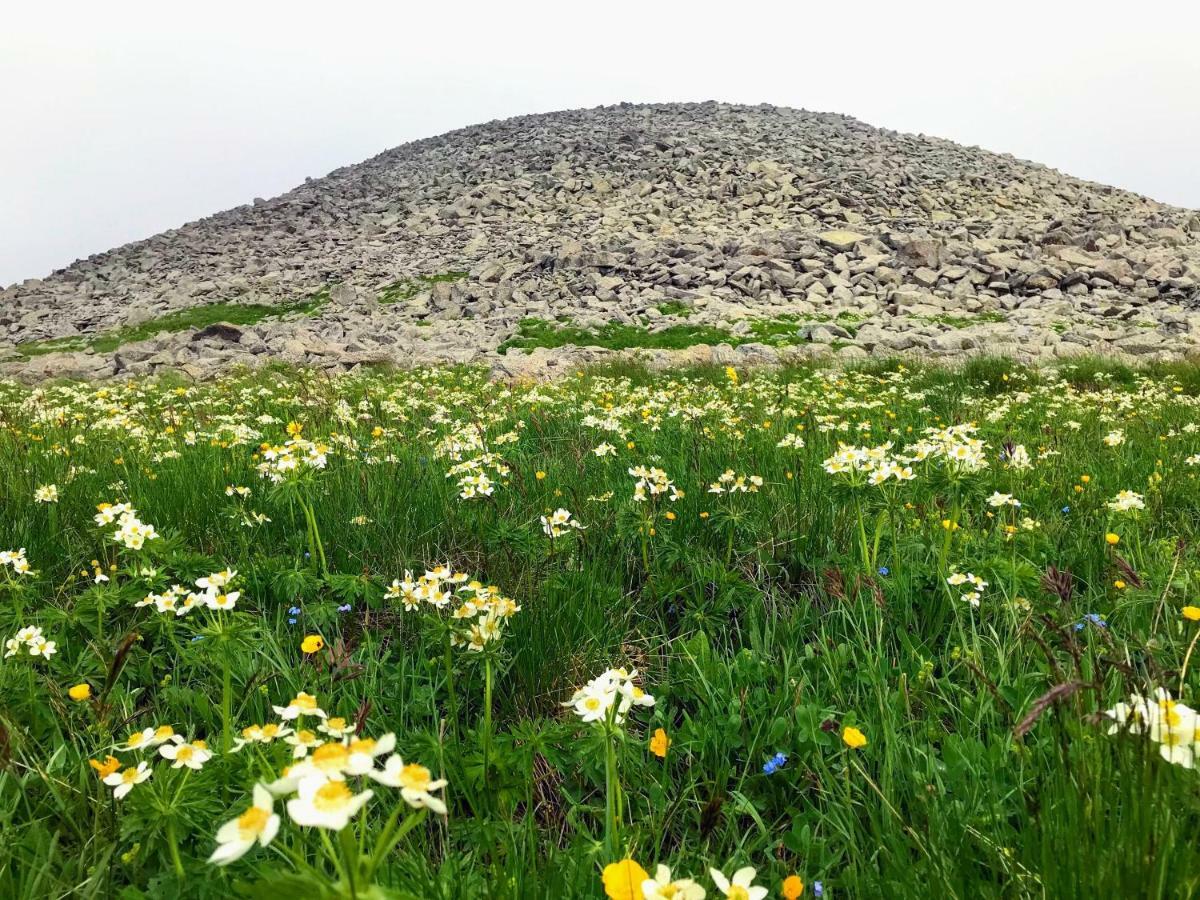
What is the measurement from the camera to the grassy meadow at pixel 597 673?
137 centimetres

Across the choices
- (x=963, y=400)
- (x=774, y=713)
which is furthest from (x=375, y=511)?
(x=963, y=400)

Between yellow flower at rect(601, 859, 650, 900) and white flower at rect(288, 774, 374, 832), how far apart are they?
44 cm

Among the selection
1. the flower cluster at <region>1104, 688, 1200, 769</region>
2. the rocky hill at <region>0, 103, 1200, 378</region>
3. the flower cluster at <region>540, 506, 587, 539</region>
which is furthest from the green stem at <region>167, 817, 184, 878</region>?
the rocky hill at <region>0, 103, 1200, 378</region>

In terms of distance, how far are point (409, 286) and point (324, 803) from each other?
32.4 metres

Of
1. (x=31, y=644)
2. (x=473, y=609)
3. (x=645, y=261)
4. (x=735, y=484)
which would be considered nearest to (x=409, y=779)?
(x=473, y=609)

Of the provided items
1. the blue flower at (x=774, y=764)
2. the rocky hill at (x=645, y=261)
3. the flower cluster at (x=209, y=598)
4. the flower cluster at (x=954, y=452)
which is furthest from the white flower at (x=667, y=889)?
the rocky hill at (x=645, y=261)

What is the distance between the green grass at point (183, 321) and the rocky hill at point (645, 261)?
0.21 metres

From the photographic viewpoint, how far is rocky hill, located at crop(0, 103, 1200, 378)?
19.4m

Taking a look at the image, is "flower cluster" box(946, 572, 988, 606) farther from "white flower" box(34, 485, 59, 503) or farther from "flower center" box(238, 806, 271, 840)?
"white flower" box(34, 485, 59, 503)

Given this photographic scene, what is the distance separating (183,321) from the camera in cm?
2934

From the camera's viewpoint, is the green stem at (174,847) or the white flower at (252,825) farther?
the green stem at (174,847)

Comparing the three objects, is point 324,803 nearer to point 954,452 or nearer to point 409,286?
point 954,452

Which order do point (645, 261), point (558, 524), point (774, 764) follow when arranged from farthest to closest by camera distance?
point (645, 261) → point (558, 524) → point (774, 764)

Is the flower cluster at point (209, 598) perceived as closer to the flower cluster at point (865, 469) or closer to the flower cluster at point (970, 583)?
the flower cluster at point (865, 469)
